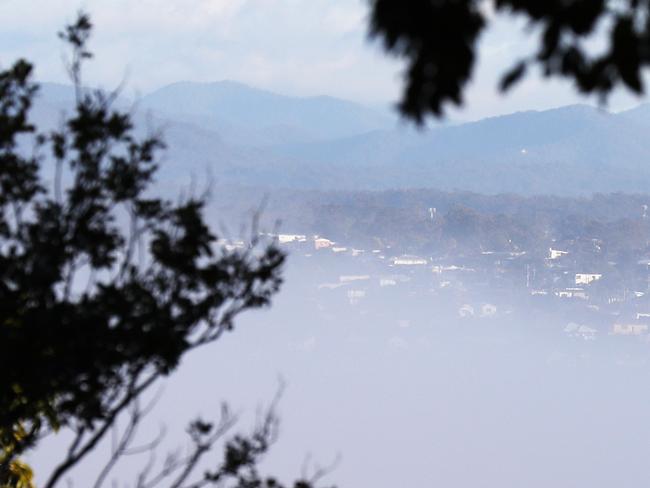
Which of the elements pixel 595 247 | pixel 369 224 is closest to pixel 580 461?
pixel 595 247

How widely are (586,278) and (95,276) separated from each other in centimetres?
17212

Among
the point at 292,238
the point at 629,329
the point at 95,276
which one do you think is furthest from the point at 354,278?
the point at 95,276

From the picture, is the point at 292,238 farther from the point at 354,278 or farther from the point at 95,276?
the point at 95,276

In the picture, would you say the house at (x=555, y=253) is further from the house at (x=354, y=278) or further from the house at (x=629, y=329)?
the house at (x=354, y=278)

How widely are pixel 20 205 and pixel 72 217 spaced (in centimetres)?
28

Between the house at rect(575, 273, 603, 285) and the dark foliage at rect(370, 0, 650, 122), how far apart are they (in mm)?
172214

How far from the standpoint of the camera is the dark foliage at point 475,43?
3.02m

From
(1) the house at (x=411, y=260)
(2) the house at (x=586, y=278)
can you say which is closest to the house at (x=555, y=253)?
(2) the house at (x=586, y=278)

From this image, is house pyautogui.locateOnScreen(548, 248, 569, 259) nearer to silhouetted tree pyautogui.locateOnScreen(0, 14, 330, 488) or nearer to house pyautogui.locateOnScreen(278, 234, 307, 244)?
house pyautogui.locateOnScreen(278, 234, 307, 244)

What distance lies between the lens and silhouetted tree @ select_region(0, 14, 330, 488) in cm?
530

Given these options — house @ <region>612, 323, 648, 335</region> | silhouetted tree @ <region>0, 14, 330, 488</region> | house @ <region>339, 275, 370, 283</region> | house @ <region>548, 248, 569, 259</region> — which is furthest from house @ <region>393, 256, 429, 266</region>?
silhouetted tree @ <region>0, 14, 330, 488</region>

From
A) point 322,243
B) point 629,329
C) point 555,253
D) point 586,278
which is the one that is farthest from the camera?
point 322,243

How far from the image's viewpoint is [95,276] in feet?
18.0

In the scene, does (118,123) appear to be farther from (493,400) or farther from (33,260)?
(493,400)
